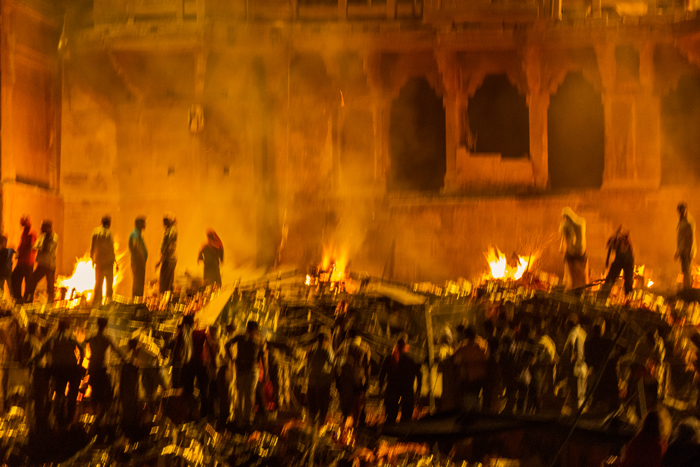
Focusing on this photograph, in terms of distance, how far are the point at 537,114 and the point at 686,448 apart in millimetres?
8880

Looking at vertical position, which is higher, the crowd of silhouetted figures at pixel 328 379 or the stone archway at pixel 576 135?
the stone archway at pixel 576 135

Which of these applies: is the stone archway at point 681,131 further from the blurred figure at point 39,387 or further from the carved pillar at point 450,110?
the blurred figure at point 39,387

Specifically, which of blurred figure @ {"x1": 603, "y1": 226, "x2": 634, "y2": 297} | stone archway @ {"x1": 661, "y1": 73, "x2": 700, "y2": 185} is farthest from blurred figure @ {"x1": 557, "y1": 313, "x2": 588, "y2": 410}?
stone archway @ {"x1": 661, "y1": 73, "x2": 700, "y2": 185}

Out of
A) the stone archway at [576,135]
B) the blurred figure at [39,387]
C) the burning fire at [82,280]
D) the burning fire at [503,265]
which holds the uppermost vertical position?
the stone archway at [576,135]

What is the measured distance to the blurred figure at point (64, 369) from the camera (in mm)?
7430

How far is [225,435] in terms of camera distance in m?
7.19

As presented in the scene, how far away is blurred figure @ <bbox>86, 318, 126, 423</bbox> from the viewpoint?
294 inches

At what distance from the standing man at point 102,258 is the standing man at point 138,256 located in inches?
13.5

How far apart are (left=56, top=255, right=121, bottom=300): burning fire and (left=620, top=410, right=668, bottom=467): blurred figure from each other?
28.7 ft

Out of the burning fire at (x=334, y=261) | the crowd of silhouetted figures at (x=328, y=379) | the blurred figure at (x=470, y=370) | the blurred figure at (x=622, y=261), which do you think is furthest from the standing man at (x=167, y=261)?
the blurred figure at (x=622, y=261)

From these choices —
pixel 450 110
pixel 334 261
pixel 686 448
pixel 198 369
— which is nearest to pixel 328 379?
pixel 198 369

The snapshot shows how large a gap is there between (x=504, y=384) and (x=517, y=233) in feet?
15.9

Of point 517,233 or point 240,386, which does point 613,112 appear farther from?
point 240,386

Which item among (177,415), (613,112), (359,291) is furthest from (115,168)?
(613,112)
